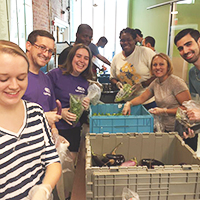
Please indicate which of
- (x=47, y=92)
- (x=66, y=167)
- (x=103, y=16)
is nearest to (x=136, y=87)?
(x=47, y=92)

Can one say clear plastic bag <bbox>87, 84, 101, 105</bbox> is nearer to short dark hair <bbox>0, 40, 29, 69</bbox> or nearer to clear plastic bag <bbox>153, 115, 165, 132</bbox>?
clear plastic bag <bbox>153, 115, 165, 132</bbox>

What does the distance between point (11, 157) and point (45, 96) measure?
0.65 metres

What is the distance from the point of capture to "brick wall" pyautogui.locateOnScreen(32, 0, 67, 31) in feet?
14.7

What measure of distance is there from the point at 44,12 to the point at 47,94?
4.35m

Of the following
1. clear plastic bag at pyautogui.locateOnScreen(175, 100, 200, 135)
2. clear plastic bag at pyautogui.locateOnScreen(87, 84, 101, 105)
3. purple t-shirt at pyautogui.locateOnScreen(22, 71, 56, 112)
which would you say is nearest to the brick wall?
clear plastic bag at pyautogui.locateOnScreen(87, 84, 101, 105)

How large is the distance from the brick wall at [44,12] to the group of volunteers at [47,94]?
244cm

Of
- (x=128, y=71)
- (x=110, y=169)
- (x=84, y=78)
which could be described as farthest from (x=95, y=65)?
(x=110, y=169)

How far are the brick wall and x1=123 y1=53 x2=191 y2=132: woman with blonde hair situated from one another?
3333 mm

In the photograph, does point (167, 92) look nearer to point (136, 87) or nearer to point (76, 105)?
point (136, 87)

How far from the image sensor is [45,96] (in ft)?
4.75

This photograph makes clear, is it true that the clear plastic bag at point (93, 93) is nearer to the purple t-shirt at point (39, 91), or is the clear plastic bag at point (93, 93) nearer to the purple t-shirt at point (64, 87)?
the purple t-shirt at point (64, 87)

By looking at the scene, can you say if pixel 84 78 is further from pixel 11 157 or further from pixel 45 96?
pixel 11 157

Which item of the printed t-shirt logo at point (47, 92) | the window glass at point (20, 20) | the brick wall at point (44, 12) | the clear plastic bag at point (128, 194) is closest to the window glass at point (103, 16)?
the brick wall at point (44, 12)

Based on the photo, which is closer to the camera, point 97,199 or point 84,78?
point 97,199
